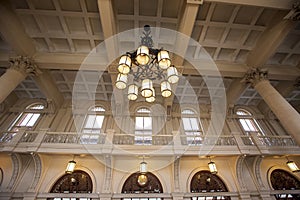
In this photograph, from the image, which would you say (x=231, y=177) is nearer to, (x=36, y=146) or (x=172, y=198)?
(x=172, y=198)

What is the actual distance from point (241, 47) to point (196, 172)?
6.00 m

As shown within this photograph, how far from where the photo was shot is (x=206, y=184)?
726cm

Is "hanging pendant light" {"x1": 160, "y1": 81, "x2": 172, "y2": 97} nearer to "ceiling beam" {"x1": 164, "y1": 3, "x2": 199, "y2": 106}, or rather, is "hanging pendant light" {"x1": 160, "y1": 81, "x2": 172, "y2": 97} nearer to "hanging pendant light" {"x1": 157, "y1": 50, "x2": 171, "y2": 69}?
"hanging pendant light" {"x1": 157, "y1": 50, "x2": 171, "y2": 69}

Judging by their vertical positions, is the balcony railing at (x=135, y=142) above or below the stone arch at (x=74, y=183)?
above

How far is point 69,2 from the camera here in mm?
6035

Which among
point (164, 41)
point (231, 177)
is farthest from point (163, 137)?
point (164, 41)

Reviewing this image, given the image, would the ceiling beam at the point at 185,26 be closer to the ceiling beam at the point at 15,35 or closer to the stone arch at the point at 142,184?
the stone arch at the point at 142,184

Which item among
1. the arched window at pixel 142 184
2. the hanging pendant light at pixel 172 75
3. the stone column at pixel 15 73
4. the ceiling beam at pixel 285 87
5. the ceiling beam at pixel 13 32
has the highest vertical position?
the ceiling beam at pixel 285 87

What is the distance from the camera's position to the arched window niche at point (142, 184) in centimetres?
693

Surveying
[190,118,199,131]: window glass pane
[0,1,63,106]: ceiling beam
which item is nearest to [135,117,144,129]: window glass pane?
[190,118,199,131]: window glass pane

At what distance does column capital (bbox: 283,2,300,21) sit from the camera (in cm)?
546

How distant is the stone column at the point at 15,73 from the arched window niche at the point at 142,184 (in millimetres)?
5755

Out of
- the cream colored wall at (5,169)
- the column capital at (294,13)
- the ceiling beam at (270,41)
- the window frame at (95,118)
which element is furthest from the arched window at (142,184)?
the column capital at (294,13)

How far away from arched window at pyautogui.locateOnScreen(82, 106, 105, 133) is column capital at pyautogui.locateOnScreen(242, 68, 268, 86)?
7854mm
